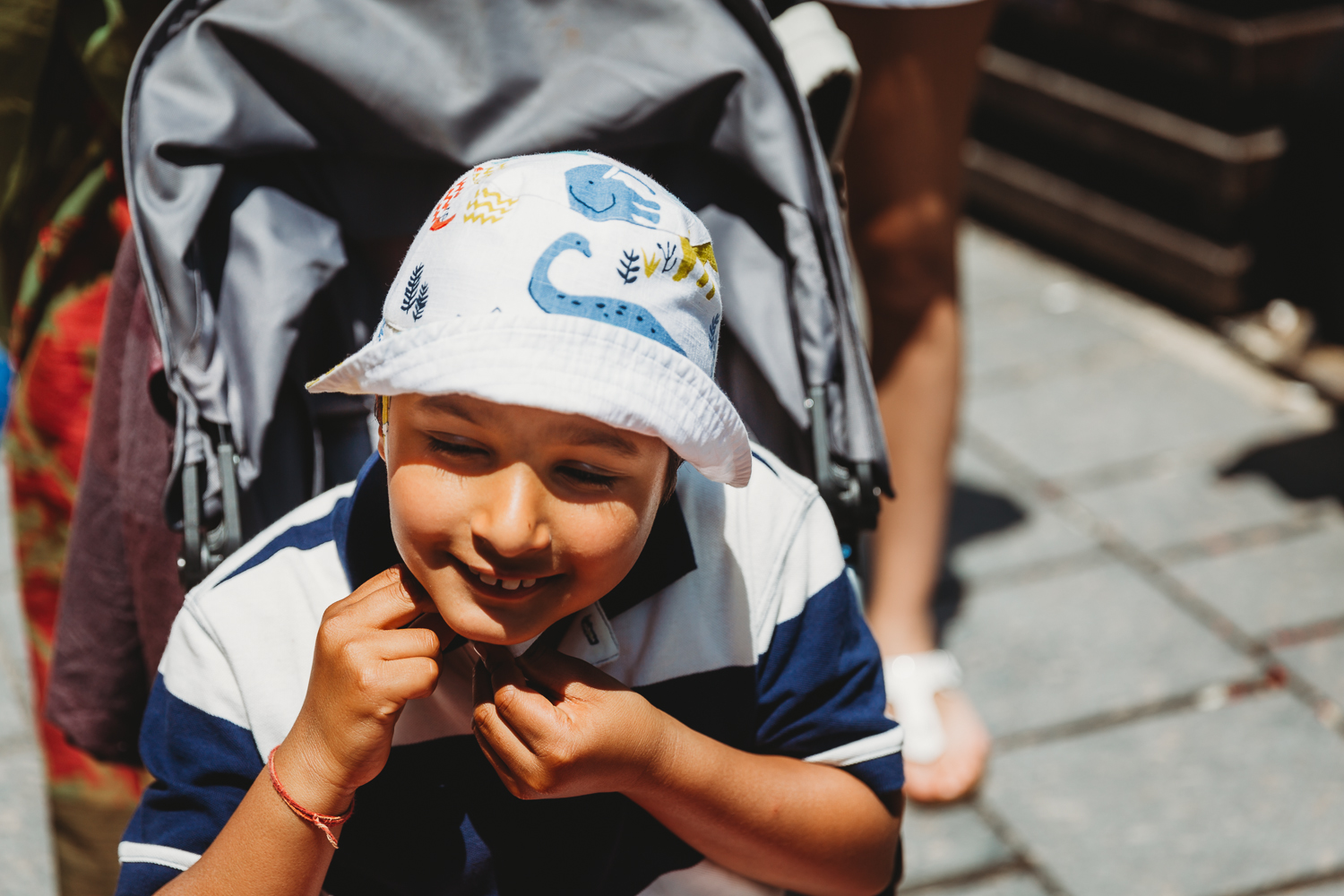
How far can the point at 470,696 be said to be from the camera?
1.29 meters

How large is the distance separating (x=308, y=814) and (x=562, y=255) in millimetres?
528

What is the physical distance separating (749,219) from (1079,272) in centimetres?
341

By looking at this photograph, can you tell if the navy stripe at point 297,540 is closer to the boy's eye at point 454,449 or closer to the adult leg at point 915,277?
the boy's eye at point 454,449

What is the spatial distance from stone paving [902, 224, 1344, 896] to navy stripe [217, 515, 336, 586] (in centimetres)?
141

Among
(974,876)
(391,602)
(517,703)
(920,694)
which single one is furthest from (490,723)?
(920,694)

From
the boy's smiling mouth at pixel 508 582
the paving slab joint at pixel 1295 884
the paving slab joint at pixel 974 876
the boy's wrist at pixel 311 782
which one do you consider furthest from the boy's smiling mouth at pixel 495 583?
the paving slab joint at pixel 1295 884

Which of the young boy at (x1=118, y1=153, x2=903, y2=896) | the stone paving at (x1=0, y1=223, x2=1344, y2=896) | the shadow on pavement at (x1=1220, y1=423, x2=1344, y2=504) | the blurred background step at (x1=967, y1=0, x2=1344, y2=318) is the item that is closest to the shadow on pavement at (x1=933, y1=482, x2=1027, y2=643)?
the stone paving at (x1=0, y1=223, x2=1344, y2=896)

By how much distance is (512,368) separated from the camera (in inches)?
40.5

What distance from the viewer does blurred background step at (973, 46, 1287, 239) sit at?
13.5 feet

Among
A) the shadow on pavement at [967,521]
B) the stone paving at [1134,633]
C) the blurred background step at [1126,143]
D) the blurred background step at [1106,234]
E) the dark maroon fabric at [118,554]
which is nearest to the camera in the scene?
the dark maroon fabric at [118,554]

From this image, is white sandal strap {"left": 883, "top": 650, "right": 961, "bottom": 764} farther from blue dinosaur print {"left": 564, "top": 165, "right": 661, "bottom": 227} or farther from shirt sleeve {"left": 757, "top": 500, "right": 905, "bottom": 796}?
blue dinosaur print {"left": 564, "top": 165, "right": 661, "bottom": 227}

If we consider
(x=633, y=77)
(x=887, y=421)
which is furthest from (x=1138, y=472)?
(x=633, y=77)

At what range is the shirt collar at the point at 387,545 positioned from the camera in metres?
1.27

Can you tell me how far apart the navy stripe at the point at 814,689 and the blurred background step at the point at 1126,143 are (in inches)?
129
